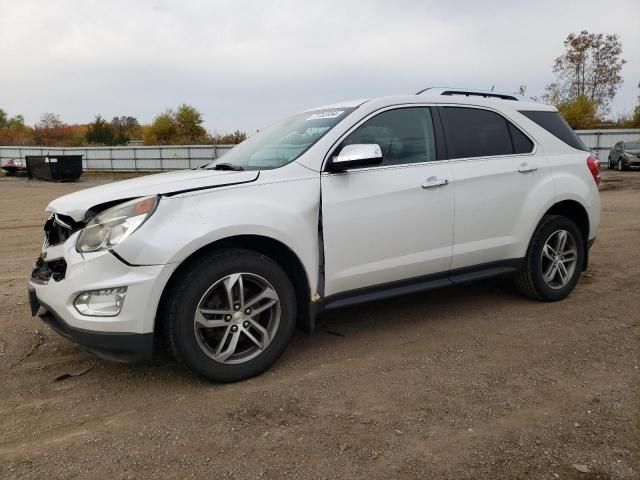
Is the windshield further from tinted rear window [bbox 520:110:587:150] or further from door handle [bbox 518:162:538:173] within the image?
tinted rear window [bbox 520:110:587:150]

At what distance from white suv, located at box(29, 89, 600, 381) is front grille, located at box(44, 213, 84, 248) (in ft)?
0.05

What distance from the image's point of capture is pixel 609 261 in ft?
20.3

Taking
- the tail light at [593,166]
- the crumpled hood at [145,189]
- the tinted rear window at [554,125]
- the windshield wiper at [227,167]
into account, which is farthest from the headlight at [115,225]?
the tail light at [593,166]

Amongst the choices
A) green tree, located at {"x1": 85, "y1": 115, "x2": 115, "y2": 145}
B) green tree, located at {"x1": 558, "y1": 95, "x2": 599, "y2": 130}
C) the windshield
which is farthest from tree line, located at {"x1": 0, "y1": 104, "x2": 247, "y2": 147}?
the windshield

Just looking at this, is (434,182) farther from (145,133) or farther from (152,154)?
(145,133)

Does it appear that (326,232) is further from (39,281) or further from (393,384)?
(39,281)

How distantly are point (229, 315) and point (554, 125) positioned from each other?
3391 millimetres

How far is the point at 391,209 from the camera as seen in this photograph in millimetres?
3604

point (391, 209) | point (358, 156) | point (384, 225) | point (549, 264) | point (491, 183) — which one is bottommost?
point (549, 264)

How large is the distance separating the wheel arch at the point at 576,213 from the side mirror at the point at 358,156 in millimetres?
2050

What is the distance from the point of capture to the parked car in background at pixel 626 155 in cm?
2383

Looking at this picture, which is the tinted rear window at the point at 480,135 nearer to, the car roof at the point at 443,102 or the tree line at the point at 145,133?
the car roof at the point at 443,102

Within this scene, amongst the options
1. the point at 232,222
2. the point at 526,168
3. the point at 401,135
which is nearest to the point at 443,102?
the point at 401,135

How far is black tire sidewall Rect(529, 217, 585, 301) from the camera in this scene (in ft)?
14.6
